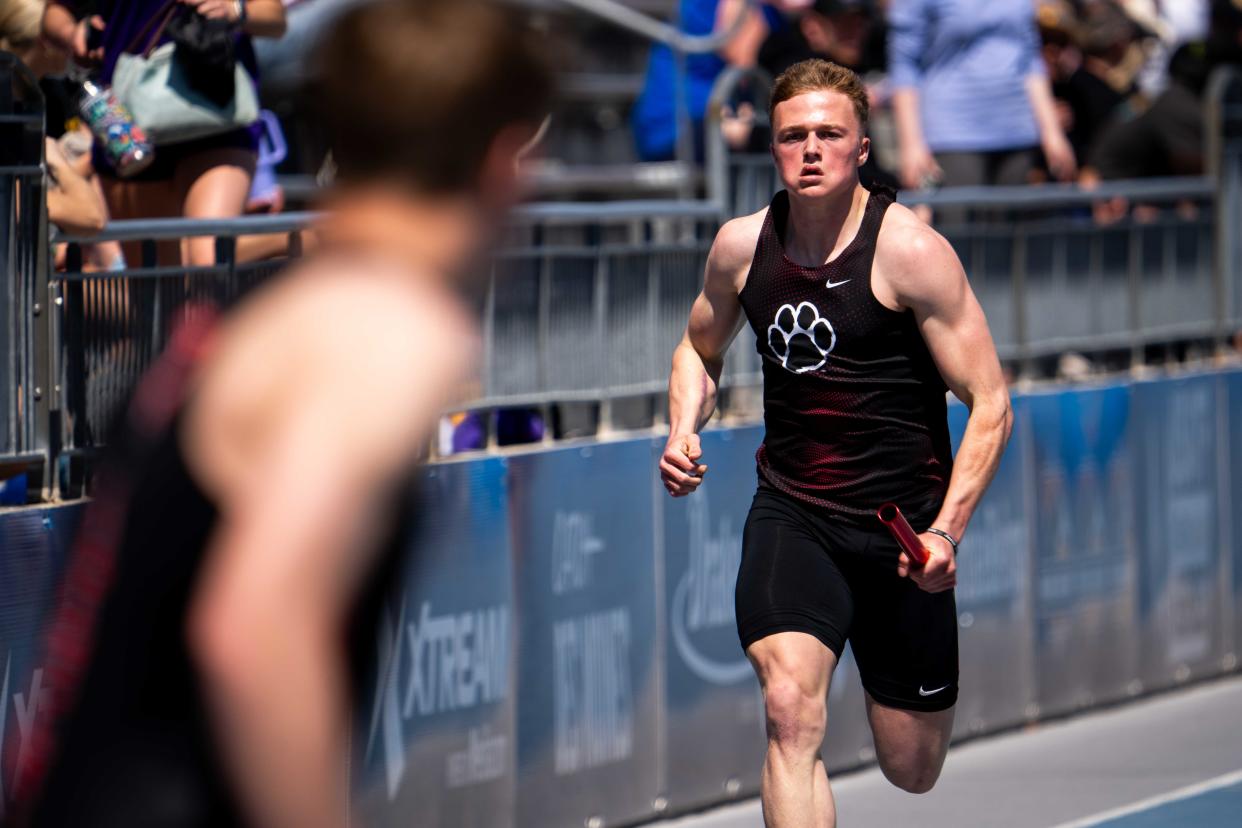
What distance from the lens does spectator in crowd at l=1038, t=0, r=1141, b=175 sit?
1198cm

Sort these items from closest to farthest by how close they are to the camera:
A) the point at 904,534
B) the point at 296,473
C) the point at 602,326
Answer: the point at 296,473, the point at 904,534, the point at 602,326

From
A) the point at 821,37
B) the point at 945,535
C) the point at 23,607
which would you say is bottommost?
the point at 23,607

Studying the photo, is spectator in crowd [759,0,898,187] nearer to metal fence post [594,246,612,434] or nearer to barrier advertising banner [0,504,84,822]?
metal fence post [594,246,612,434]

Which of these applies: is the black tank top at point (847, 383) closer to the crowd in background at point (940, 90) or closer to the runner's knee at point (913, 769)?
the runner's knee at point (913, 769)

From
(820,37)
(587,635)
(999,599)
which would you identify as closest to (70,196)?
(587,635)

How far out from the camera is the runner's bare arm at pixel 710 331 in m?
6.05

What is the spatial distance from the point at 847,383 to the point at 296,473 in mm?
3662

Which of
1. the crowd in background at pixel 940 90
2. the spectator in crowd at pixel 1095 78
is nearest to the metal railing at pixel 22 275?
the crowd in background at pixel 940 90

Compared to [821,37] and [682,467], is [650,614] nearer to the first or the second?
[682,467]

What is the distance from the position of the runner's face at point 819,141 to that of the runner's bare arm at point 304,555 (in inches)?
134

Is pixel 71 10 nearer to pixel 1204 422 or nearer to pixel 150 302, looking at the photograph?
pixel 150 302

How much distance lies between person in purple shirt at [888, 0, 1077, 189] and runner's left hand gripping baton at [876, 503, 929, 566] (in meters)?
4.75

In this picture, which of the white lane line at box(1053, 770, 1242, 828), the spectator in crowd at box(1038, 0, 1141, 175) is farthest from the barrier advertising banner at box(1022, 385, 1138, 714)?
the spectator in crowd at box(1038, 0, 1141, 175)

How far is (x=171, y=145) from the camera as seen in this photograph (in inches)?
285
